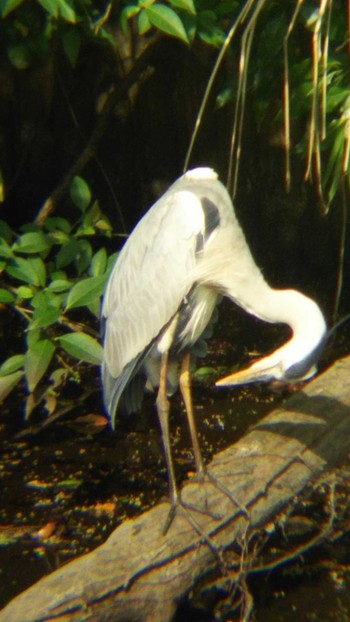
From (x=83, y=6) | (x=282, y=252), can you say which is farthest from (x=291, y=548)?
(x=282, y=252)

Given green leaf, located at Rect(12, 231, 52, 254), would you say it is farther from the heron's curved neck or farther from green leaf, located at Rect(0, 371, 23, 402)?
the heron's curved neck

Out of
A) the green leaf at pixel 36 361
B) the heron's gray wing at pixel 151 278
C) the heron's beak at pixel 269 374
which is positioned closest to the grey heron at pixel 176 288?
the heron's gray wing at pixel 151 278

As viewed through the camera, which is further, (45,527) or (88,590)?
(45,527)

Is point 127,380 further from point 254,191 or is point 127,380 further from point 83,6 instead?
point 254,191

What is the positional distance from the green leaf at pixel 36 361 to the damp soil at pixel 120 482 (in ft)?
1.81

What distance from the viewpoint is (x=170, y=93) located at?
578 cm

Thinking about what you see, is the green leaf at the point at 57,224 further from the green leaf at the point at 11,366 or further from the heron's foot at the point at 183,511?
the heron's foot at the point at 183,511

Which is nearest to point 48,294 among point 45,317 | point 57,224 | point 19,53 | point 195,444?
point 45,317

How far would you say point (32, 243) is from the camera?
402 cm

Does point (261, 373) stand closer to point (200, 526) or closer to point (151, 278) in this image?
point (200, 526)

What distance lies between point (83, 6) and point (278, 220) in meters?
2.33

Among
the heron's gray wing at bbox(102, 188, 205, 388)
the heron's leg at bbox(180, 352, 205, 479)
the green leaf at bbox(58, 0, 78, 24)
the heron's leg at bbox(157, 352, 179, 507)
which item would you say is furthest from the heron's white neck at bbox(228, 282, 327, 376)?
the green leaf at bbox(58, 0, 78, 24)

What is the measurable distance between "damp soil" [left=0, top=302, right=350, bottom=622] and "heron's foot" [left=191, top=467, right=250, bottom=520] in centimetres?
38

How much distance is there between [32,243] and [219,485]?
1.44m
